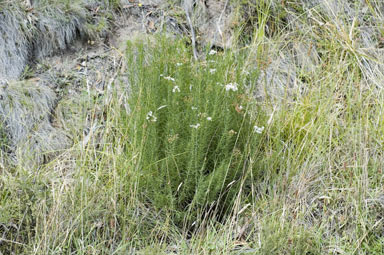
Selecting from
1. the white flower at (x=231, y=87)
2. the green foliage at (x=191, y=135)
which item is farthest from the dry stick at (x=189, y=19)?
the white flower at (x=231, y=87)

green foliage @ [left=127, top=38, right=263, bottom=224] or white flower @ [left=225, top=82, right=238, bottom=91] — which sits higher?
white flower @ [left=225, top=82, right=238, bottom=91]

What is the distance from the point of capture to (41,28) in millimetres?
4785

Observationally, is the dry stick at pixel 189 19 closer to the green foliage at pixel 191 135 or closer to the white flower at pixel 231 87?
the green foliage at pixel 191 135

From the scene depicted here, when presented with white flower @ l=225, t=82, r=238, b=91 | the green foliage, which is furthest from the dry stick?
white flower @ l=225, t=82, r=238, b=91

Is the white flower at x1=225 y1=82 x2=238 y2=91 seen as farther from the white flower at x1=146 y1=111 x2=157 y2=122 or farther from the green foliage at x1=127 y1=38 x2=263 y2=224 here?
the white flower at x1=146 y1=111 x2=157 y2=122

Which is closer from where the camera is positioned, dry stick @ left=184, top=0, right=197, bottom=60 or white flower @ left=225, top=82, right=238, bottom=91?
white flower @ left=225, top=82, right=238, bottom=91

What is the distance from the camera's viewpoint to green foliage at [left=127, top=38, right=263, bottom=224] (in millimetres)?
3529

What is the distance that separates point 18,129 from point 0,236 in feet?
3.44

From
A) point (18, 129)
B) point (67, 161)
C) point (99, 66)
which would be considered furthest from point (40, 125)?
point (99, 66)

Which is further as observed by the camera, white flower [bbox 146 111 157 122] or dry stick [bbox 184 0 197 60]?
dry stick [bbox 184 0 197 60]

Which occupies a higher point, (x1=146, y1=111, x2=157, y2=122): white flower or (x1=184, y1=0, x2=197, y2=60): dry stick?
(x1=184, y1=0, x2=197, y2=60): dry stick

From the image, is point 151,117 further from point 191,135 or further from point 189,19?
point 189,19

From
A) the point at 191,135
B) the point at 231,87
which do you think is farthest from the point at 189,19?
the point at 191,135

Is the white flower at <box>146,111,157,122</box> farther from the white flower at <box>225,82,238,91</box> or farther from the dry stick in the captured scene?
the dry stick
